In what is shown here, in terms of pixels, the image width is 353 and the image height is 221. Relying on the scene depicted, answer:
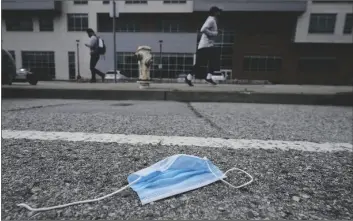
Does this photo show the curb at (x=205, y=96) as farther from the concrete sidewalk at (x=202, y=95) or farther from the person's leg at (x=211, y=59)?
the person's leg at (x=211, y=59)

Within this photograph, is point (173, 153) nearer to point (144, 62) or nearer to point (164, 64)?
point (144, 62)

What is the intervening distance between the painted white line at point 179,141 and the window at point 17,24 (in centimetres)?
3579

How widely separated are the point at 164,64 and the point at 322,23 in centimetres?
1850

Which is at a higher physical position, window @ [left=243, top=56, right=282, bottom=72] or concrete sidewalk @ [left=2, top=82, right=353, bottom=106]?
window @ [left=243, top=56, right=282, bottom=72]

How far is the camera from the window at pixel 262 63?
3178 cm

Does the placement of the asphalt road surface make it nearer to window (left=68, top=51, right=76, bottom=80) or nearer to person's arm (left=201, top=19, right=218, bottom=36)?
person's arm (left=201, top=19, right=218, bottom=36)

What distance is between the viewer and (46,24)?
105ft

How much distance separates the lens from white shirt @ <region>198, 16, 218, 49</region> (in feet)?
18.7

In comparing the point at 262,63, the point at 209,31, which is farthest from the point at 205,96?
the point at 262,63

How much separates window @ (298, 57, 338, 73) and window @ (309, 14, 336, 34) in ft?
10.3

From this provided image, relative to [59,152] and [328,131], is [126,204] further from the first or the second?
[328,131]

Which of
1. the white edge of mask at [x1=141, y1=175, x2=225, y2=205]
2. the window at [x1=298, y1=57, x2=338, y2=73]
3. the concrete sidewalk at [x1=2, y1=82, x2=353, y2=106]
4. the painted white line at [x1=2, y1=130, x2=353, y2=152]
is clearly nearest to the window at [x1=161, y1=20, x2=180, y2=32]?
the window at [x1=298, y1=57, x2=338, y2=73]

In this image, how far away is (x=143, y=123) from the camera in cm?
255

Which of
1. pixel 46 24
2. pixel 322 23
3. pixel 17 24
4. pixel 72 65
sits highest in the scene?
pixel 322 23
